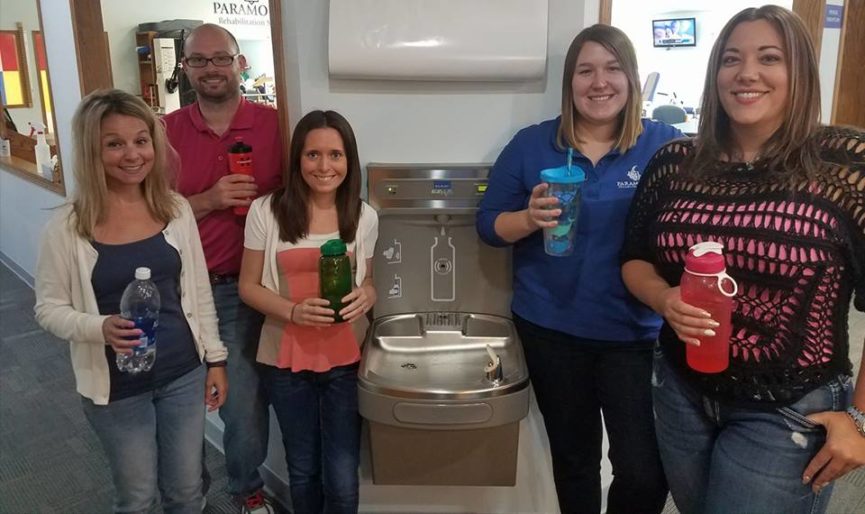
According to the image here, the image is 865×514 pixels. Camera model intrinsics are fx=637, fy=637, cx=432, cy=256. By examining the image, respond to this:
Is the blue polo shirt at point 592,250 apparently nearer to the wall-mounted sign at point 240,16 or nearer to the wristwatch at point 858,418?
the wristwatch at point 858,418

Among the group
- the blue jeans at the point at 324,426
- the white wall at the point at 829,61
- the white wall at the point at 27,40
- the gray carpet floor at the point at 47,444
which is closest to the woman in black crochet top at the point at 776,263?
the blue jeans at the point at 324,426

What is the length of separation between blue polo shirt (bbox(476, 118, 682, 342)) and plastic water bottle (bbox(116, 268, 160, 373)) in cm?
90

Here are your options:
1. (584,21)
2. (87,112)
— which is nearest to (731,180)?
(584,21)

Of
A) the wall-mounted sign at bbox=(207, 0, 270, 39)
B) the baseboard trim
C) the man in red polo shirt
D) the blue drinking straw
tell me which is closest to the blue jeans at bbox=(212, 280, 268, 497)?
the man in red polo shirt

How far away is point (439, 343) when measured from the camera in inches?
76.2

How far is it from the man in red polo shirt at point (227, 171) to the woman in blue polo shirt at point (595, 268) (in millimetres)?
798

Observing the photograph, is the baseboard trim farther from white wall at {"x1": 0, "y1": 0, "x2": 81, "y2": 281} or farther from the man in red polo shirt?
the man in red polo shirt

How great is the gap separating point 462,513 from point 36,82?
24.2 feet

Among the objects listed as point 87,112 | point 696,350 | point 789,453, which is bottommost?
point 789,453

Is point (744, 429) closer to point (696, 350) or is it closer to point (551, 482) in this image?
point (696, 350)

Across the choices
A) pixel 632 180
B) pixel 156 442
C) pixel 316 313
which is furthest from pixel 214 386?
pixel 632 180

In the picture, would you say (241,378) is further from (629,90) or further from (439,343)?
(629,90)

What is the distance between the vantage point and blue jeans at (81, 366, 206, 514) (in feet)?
5.35

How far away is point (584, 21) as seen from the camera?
1.86 meters
